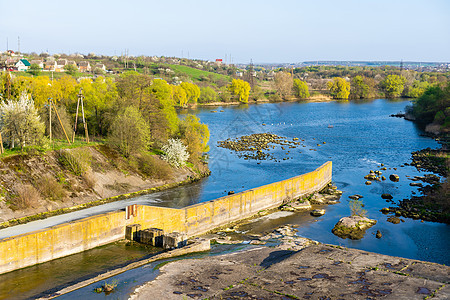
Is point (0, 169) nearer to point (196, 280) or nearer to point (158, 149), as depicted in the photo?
point (158, 149)

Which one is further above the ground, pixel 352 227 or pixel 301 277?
pixel 301 277

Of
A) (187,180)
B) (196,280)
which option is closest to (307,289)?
(196,280)

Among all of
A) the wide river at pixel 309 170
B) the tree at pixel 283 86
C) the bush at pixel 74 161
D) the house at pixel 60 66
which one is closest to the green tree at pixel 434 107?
Result: the wide river at pixel 309 170

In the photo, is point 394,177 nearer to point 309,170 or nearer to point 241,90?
point 309,170

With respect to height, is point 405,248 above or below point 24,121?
below

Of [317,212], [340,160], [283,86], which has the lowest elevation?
[317,212]

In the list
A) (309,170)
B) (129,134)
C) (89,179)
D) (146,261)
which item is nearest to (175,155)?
(129,134)

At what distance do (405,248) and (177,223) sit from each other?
55.9 ft

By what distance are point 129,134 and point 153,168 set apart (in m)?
4.92

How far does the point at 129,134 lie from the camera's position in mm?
49094

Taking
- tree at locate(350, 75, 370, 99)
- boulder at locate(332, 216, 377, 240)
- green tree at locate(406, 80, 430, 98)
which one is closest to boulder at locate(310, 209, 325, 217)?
boulder at locate(332, 216, 377, 240)

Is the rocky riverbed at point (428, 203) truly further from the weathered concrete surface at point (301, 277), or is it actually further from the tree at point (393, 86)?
the tree at point (393, 86)

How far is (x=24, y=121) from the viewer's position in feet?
141

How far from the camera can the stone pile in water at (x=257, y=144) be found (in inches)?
2580
